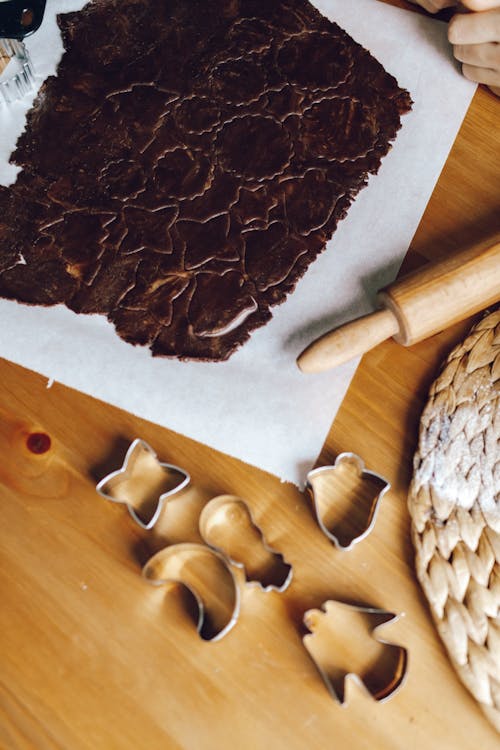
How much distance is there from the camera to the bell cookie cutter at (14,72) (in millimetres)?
762

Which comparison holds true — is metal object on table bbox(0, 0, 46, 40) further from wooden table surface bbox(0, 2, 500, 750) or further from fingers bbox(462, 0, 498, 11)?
fingers bbox(462, 0, 498, 11)

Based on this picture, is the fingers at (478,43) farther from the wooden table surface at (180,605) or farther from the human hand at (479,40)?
the wooden table surface at (180,605)

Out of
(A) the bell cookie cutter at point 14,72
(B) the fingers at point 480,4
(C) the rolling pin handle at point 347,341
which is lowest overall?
(C) the rolling pin handle at point 347,341

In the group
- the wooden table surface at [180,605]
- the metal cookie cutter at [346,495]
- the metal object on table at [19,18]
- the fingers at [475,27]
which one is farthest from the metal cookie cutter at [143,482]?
the fingers at [475,27]

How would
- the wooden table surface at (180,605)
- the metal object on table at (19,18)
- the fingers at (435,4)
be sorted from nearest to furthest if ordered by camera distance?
the wooden table surface at (180,605) → the metal object on table at (19,18) → the fingers at (435,4)

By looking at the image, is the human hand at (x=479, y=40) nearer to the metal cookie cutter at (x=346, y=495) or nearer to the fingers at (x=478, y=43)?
the fingers at (x=478, y=43)

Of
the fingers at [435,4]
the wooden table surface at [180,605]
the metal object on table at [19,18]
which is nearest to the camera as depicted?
the wooden table surface at [180,605]

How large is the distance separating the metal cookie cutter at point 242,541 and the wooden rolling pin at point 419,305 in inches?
5.7

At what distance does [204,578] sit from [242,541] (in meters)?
0.04

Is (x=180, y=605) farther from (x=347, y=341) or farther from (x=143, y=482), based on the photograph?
(x=347, y=341)

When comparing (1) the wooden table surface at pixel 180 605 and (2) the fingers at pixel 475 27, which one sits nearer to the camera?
(1) the wooden table surface at pixel 180 605

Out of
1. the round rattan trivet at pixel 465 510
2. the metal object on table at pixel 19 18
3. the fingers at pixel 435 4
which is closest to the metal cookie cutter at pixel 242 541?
the round rattan trivet at pixel 465 510

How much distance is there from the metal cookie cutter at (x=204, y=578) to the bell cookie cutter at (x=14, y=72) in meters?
0.52

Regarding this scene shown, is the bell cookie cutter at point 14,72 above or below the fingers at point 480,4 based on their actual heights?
above
